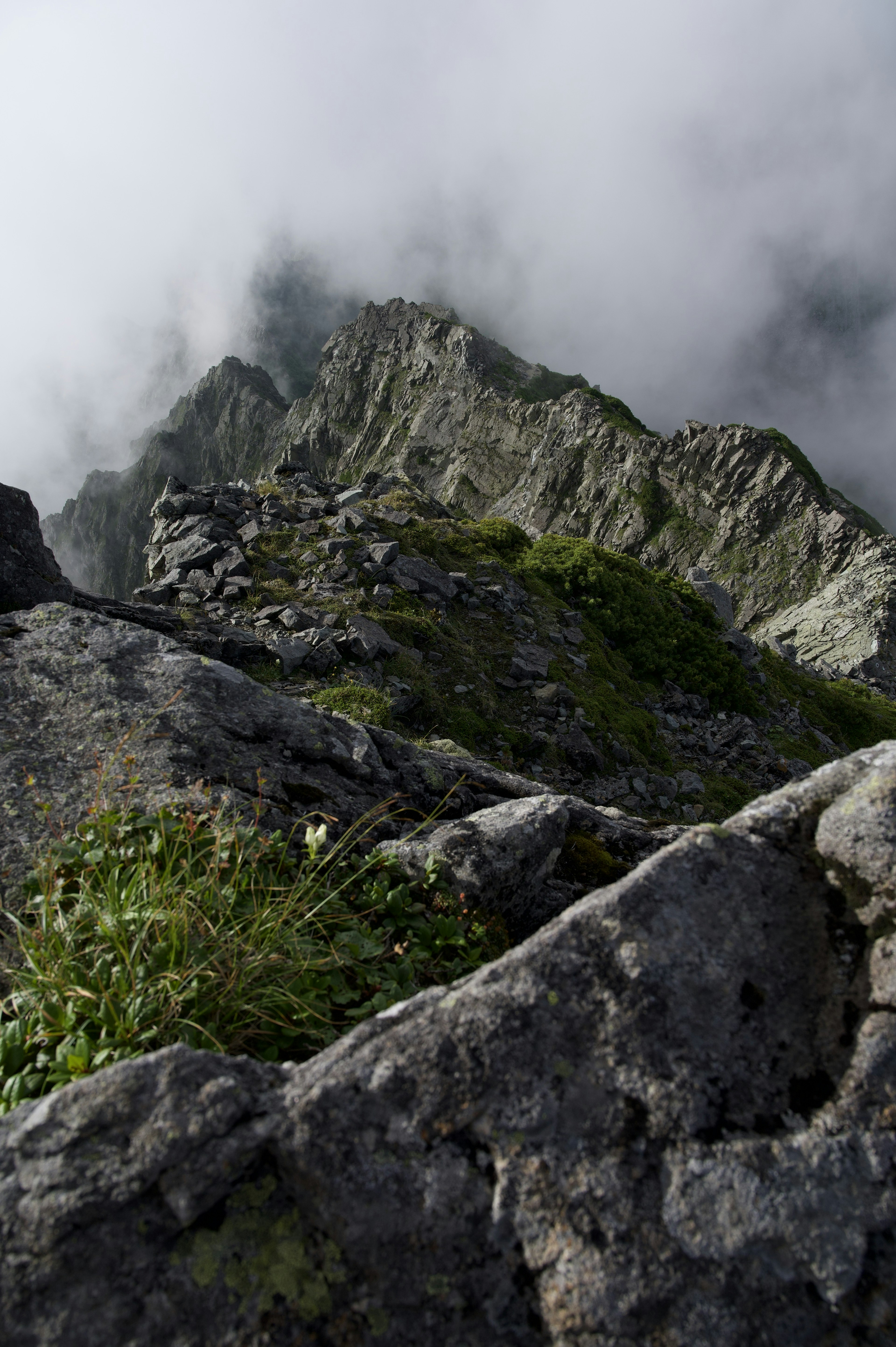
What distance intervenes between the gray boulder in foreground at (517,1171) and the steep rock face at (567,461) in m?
55.2

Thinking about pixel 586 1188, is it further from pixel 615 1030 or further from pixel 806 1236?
pixel 806 1236

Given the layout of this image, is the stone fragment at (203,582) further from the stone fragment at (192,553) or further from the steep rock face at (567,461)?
the steep rock face at (567,461)

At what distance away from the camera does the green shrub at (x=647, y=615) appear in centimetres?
1939

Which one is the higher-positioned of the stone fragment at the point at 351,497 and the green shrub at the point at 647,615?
the stone fragment at the point at 351,497

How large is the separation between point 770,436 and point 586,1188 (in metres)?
66.7

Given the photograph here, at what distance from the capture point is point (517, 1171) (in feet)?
7.16

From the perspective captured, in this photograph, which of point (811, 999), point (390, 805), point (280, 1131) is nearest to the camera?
point (280, 1131)

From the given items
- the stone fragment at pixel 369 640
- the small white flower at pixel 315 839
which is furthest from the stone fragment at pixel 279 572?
the small white flower at pixel 315 839

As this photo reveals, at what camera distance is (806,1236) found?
2035 millimetres

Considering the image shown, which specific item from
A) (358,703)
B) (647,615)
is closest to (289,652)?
(358,703)

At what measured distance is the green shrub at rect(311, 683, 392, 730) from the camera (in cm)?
1047

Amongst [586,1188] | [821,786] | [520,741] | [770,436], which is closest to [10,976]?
[586,1188]

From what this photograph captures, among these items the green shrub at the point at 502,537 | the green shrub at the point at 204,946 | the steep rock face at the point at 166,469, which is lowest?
the green shrub at the point at 204,946

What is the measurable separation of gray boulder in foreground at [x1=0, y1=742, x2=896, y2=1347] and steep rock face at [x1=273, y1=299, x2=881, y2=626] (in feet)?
181
